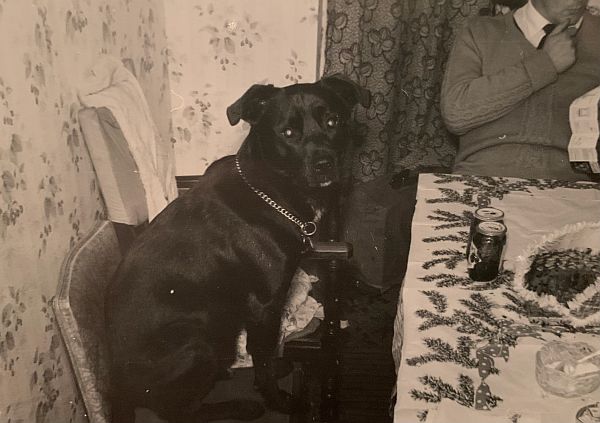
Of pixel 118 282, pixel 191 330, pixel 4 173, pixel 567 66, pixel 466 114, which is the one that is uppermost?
pixel 567 66

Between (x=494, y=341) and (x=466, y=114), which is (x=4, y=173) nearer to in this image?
(x=494, y=341)

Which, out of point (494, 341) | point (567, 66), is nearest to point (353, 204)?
point (567, 66)

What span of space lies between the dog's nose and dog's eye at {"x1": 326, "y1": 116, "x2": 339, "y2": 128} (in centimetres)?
11

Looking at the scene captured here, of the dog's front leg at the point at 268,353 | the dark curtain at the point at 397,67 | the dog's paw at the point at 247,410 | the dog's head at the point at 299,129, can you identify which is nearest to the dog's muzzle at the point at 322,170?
the dog's head at the point at 299,129

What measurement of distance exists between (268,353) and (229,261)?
25 cm

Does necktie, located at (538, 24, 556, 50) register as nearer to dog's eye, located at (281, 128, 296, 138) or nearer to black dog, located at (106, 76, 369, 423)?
black dog, located at (106, 76, 369, 423)

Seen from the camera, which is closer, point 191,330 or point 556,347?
point 556,347

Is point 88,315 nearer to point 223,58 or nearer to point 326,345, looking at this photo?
point 326,345

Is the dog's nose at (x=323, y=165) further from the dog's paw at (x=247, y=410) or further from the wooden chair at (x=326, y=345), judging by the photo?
the dog's paw at (x=247, y=410)

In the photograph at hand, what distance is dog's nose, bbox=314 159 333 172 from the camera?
1.52 m

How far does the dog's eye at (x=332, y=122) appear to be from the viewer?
1556mm

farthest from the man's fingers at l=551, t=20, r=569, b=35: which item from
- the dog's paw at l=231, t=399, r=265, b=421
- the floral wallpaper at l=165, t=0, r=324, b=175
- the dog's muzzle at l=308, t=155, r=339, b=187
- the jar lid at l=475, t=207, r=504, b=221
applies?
the dog's paw at l=231, t=399, r=265, b=421

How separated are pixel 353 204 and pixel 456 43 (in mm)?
687

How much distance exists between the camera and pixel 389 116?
202cm
